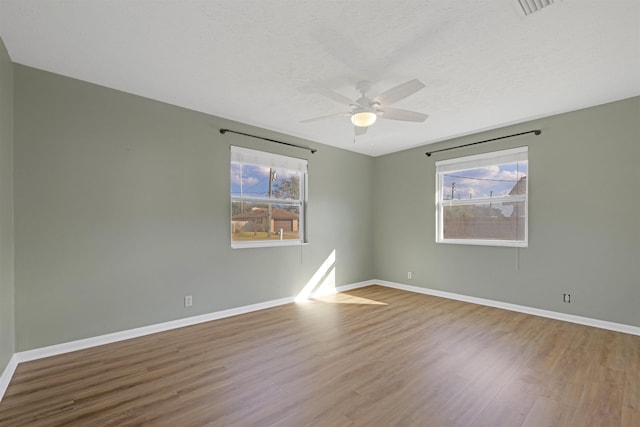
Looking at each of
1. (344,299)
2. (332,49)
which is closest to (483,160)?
(344,299)

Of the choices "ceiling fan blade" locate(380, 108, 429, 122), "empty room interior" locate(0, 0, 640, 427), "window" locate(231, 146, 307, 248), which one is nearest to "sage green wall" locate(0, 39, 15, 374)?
"empty room interior" locate(0, 0, 640, 427)

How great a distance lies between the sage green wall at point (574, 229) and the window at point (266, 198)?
2468mm

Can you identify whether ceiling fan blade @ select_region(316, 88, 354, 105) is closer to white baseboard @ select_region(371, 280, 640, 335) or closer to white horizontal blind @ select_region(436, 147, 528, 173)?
white horizontal blind @ select_region(436, 147, 528, 173)

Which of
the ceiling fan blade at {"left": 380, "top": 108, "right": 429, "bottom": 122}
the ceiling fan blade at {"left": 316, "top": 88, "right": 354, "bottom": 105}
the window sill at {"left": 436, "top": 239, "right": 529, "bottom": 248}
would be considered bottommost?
the window sill at {"left": 436, "top": 239, "right": 529, "bottom": 248}

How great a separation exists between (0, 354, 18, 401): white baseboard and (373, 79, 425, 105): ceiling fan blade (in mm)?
3640

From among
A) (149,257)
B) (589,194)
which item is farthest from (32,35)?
(589,194)

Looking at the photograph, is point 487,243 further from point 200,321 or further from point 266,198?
point 200,321

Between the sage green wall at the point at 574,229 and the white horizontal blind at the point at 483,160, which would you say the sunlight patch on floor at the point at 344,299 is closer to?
the sage green wall at the point at 574,229

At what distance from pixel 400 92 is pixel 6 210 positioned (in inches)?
132

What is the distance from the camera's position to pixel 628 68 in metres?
2.66

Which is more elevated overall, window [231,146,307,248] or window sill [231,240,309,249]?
window [231,146,307,248]

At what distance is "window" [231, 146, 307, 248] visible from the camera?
407cm

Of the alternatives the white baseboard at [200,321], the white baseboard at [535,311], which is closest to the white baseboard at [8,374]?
the white baseboard at [200,321]

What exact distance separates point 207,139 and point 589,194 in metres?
4.71
